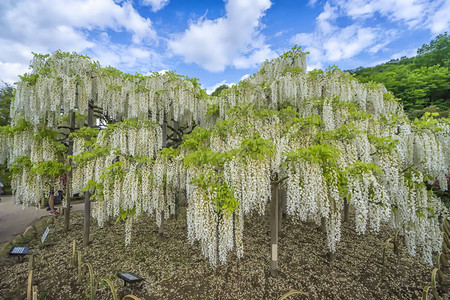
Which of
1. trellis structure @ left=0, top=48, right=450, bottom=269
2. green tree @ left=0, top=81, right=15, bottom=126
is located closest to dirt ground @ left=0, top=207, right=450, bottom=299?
trellis structure @ left=0, top=48, right=450, bottom=269

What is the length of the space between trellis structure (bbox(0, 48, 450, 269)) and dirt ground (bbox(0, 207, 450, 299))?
2.11 ft

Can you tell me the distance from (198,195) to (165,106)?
15.3 feet

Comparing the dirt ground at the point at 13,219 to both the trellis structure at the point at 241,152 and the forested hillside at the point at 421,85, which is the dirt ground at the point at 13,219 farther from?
the forested hillside at the point at 421,85

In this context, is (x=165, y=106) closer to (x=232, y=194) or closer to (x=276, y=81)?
(x=276, y=81)

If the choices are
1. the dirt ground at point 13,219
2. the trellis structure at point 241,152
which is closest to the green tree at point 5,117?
the dirt ground at point 13,219

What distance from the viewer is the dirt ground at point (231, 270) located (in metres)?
4.39

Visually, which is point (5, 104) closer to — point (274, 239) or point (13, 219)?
point (13, 219)

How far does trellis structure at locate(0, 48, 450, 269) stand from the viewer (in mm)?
3736

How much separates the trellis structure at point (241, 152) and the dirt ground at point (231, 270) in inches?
25.4

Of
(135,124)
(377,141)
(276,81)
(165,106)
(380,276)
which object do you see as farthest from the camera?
(165,106)

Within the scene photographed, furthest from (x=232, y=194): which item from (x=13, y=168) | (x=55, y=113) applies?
(x=13, y=168)

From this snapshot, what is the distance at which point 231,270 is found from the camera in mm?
4906

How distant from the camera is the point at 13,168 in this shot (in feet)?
19.7

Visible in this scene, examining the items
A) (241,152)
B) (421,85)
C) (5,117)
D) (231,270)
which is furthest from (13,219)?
(421,85)
